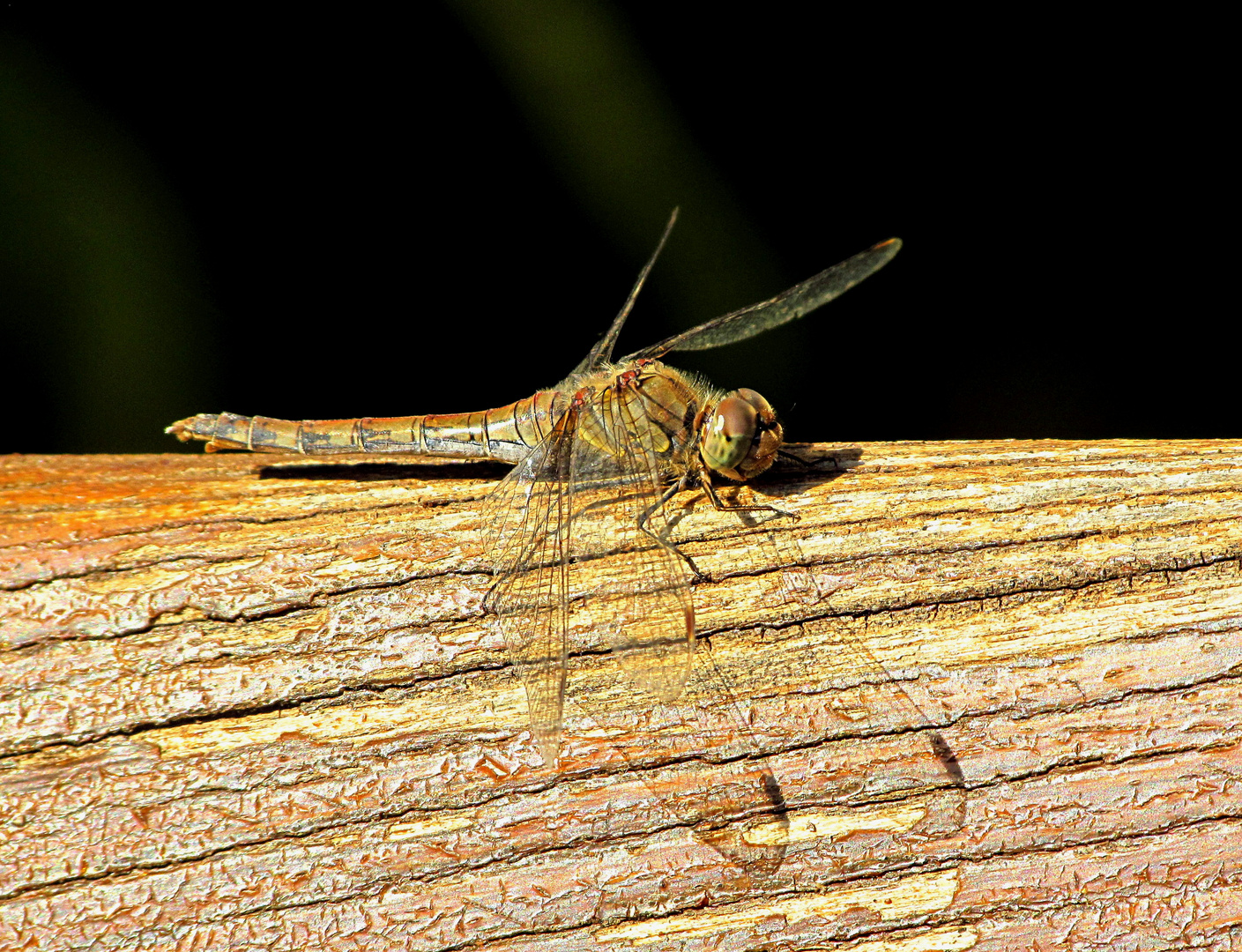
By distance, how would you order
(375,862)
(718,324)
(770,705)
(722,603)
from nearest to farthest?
(375,862)
(770,705)
(722,603)
(718,324)

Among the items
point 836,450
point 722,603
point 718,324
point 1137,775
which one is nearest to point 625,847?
point 722,603

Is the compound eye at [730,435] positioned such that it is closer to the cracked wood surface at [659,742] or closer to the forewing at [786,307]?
the cracked wood surface at [659,742]

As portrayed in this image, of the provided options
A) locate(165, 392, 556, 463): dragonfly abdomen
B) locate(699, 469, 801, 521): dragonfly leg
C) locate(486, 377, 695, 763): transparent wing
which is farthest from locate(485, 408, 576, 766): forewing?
locate(699, 469, 801, 521): dragonfly leg

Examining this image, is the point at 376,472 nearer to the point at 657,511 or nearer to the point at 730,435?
the point at 657,511

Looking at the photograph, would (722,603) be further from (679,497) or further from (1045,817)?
(1045,817)

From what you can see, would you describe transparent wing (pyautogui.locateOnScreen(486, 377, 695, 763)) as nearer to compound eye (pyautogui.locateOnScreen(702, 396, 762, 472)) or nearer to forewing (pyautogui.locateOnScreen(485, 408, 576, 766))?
forewing (pyautogui.locateOnScreen(485, 408, 576, 766))
